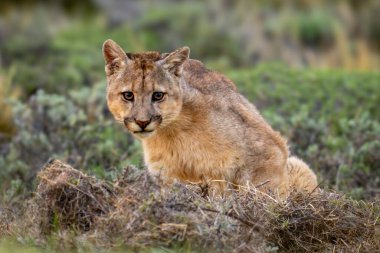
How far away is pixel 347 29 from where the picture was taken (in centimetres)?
2620

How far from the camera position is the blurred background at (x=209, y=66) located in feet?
44.2

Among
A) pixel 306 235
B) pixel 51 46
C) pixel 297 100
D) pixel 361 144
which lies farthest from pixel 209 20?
pixel 306 235

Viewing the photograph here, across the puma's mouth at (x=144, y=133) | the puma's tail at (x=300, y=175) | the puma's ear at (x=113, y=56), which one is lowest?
the puma's tail at (x=300, y=175)

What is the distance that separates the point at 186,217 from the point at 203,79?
2859 mm

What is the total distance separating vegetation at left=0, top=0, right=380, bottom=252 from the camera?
26.8 ft

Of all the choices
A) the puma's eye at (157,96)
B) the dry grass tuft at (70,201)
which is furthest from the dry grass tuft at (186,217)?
the puma's eye at (157,96)

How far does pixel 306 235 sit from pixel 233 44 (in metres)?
14.8

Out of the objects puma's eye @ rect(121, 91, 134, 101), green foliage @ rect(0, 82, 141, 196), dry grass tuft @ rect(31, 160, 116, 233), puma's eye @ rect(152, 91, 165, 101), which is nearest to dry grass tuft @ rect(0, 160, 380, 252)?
dry grass tuft @ rect(31, 160, 116, 233)

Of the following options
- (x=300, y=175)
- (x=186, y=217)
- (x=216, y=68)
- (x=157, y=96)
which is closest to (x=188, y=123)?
(x=157, y=96)

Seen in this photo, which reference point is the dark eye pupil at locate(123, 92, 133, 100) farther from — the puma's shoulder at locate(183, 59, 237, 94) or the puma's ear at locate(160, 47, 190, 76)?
the puma's shoulder at locate(183, 59, 237, 94)

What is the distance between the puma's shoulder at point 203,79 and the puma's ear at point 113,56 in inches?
30.8

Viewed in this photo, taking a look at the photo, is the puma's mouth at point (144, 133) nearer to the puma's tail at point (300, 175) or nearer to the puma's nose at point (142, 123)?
the puma's nose at point (142, 123)

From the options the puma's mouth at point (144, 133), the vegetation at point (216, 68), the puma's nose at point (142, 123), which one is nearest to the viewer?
the vegetation at point (216, 68)

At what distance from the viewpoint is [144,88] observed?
962 centimetres
